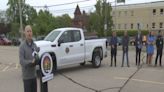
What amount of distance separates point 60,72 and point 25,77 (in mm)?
8585

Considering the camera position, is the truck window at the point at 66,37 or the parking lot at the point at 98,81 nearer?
the parking lot at the point at 98,81

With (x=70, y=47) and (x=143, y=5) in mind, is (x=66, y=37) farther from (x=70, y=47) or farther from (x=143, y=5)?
(x=143, y=5)

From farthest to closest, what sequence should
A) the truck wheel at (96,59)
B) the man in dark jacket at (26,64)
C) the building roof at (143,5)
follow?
the building roof at (143,5) < the truck wheel at (96,59) < the man in dark jacket at (26,64)

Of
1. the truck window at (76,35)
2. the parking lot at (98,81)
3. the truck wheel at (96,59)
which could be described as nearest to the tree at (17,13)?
the truck wheel at (96,59)

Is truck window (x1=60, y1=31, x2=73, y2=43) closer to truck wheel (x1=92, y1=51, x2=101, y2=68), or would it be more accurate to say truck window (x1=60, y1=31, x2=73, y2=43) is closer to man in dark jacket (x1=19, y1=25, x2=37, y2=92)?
truck wheel (x1=92, y1=51, x2=101, y2=68)

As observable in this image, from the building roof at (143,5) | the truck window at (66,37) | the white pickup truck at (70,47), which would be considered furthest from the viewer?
the building roof at (143,5)

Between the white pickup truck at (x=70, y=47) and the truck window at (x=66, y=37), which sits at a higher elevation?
the truck window at (x=66, y=37)

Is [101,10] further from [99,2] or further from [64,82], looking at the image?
[64,82]

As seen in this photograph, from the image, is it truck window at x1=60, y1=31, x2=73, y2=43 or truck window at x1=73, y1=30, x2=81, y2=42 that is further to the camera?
truck window at x1=73, y1=30, x2=81, y2=42

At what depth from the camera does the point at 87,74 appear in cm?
1362

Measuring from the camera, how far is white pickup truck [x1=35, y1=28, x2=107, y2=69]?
13.4m

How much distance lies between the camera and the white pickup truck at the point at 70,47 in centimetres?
1338

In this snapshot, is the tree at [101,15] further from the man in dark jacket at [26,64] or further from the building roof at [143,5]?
the man in dark jacket at [26,64]

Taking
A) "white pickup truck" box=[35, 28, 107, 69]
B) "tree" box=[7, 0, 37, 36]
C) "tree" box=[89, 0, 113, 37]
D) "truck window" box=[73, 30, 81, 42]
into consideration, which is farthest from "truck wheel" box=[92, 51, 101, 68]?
"tree" box=[7, 0, 37, 36]
